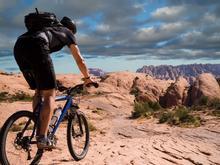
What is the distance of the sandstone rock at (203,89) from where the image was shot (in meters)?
38.3

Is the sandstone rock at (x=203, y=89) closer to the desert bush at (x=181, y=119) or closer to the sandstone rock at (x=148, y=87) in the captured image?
the sandstone rock at (x=148, y=87)

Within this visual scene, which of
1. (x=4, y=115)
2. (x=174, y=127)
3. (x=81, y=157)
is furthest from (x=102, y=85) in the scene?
(x=81, y=157)

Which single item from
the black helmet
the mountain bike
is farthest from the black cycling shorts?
the black helmet

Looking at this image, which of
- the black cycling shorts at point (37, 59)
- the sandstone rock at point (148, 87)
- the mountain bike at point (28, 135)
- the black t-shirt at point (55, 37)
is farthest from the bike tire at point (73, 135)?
the sandstone rock at point (148, 87)

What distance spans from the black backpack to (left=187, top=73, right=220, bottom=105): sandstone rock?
111ft

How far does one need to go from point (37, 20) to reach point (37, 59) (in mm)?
656

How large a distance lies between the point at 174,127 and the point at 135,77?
35.0 meters

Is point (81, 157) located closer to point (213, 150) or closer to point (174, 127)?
point (213, 150)

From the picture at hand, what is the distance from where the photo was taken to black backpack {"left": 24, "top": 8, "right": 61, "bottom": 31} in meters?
5.61

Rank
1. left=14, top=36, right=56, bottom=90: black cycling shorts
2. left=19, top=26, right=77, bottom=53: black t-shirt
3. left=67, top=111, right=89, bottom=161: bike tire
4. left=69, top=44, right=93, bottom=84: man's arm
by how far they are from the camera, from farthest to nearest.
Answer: left=67, top=111, right=89, bottom=161: bike tire < left=69, top=44, right=93, bottom=84: man's arm < left=19, top=26, right=77, bottom=53: black t-shirt < left=14, top=36, right=56, bottom=90: black cycling shorts

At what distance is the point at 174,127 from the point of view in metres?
15.6

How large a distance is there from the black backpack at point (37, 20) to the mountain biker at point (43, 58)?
0.02 metres

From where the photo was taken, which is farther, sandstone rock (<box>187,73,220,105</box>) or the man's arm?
sandstone rock (<box>187,73,220,105</box>)

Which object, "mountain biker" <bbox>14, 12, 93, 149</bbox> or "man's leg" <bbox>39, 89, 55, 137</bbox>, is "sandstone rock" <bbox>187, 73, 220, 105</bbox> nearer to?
"mountain biker" <bbox>14, 12, 93, 149</bbox>
